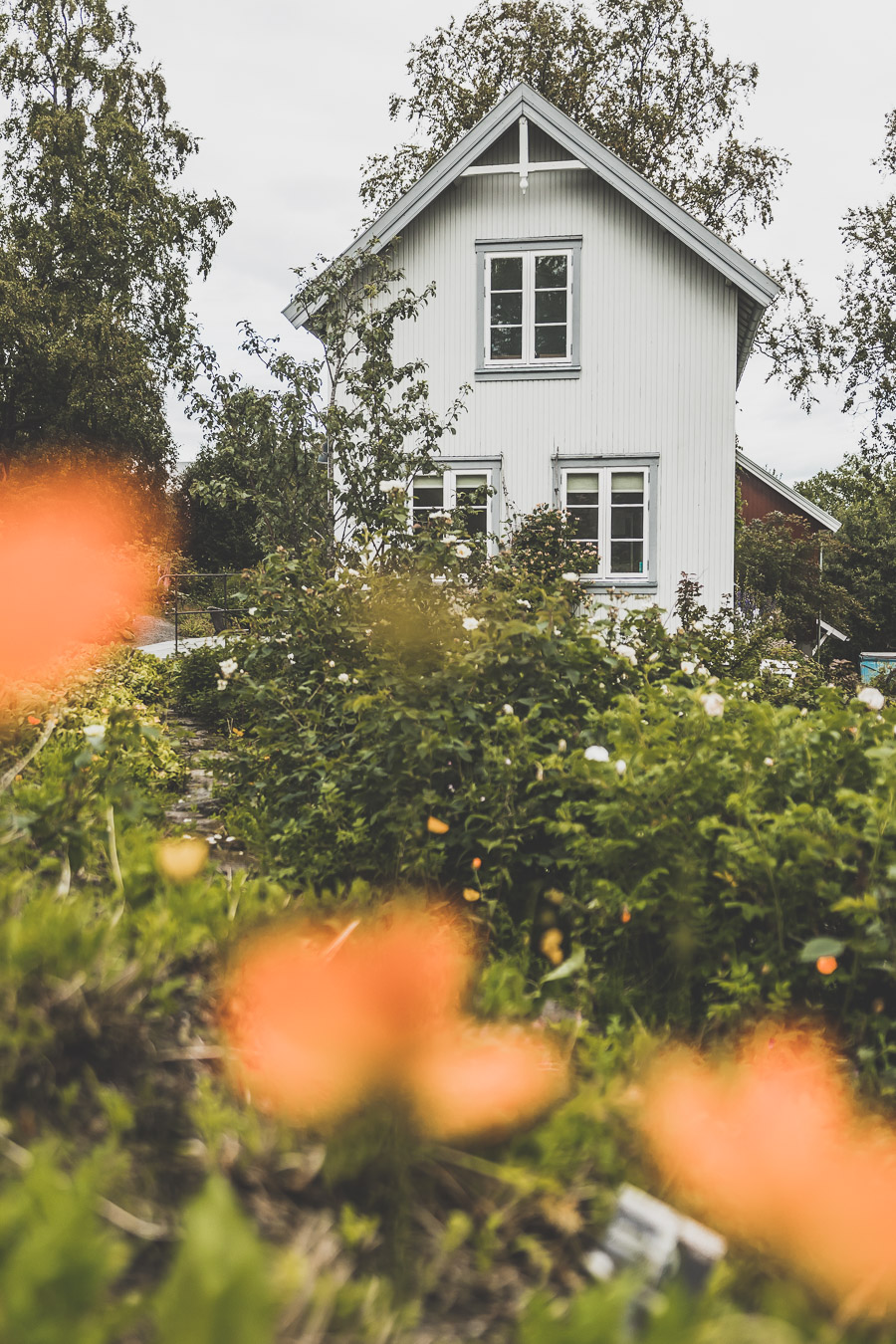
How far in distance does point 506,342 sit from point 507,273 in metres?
0.88

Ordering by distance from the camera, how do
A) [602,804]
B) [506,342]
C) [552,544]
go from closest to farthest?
1. [602,804]
2. [552,544]
3. [506,342]

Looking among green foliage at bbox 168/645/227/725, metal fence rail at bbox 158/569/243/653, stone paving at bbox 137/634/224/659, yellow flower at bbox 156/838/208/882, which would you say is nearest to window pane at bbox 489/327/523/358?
metal fence rail at bbox 158/569/243/653

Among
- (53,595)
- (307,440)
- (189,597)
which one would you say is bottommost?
(53,595)

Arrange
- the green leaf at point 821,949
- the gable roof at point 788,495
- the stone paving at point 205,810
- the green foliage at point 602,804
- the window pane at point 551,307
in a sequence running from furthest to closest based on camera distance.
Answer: the gable roof at point 788,495, the window pane at point 551,307, the stone paving at point 205,810, the green foliage at point 602,804, the green leaf at point 821,949

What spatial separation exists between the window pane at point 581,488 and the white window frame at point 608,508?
28 mm

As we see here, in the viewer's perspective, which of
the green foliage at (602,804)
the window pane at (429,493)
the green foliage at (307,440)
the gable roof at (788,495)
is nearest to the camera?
the green foliage at (602,804)

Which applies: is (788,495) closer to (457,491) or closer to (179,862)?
(457,491)

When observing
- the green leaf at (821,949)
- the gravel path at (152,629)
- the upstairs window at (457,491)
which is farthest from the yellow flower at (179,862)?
the gravel path at (152,629)

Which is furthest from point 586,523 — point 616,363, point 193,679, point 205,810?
point 205,810

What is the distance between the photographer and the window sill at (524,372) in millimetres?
11828

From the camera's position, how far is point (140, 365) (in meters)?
19.8

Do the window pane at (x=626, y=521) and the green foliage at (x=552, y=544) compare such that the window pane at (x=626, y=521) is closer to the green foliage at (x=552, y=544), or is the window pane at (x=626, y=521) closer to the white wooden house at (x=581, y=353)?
the white wooden house at (x=581, y=353)

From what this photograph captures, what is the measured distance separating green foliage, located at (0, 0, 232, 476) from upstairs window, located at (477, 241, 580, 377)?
9.44 m

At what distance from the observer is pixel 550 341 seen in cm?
1198
